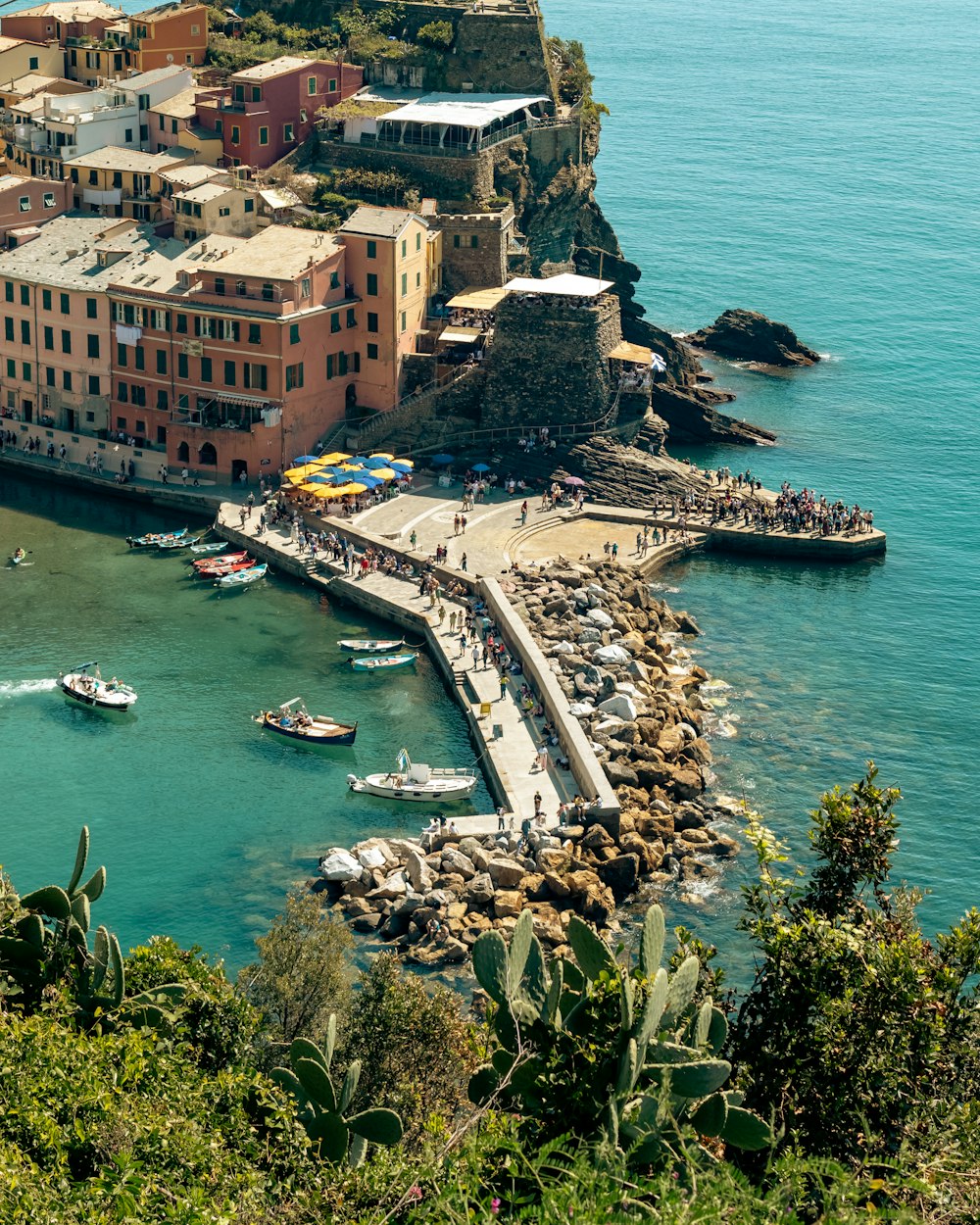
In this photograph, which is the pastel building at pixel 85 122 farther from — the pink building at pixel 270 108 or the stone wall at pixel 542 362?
the stone wall at pixel 542 362

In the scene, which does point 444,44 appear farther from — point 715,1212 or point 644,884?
point 715,1212

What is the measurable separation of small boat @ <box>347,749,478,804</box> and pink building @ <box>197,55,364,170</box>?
151 ft

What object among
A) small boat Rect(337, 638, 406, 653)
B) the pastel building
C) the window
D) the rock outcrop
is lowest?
small boat Rect(337, 638, 406, 653)

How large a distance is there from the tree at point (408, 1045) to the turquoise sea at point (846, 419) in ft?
62.9

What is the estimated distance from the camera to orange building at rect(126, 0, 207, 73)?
10331cm

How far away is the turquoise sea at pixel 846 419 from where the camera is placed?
6481cm

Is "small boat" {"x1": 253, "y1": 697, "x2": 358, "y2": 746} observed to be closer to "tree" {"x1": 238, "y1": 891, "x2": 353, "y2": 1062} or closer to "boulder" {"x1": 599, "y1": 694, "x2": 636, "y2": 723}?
"boulder" {"x1": 599, "y1": 694, "x2": 636, "y2": 723}

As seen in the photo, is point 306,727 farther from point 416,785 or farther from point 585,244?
point 585,244

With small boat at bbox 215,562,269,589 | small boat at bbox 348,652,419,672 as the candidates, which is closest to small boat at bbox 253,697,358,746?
small boat at bbox 348,652,419,672

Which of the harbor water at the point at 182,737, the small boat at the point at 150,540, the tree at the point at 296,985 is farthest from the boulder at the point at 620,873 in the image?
the small boat at the point at 150,540

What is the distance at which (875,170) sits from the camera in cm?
17362

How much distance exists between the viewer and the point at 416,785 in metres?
59.9

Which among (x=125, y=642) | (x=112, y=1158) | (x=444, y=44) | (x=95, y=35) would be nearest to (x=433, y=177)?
(x=444, y=44)

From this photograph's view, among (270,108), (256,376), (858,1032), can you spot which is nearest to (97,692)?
(256,376)
